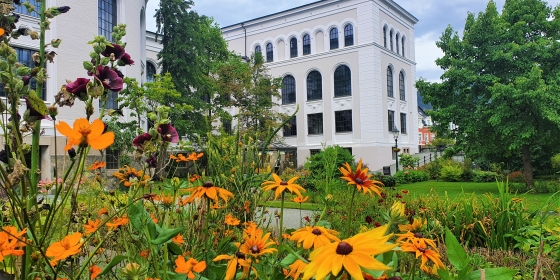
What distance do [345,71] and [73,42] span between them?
19.3 m

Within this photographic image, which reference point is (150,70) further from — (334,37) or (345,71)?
(345,71)

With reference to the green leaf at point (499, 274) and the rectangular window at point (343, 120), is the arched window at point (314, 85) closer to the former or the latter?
the rectangular window at point (343, 120)

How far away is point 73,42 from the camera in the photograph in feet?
53.8

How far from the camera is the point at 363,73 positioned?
2872 centimetres

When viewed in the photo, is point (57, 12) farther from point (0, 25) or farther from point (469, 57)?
point (469, 57)

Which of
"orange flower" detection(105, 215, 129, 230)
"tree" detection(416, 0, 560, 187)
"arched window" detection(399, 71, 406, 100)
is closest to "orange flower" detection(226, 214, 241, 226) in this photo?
Answer: "orange flower" detection(105, 215, 129, 230)

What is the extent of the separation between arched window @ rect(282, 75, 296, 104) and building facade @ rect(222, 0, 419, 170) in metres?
0.08

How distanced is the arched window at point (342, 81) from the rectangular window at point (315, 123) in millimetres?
2272

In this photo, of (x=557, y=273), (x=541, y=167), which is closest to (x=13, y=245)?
(x=557, y=273)

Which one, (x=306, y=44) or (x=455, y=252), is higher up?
(x=306, y=44)

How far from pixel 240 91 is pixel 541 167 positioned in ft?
57.8

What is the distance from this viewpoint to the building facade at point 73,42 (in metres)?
15.0

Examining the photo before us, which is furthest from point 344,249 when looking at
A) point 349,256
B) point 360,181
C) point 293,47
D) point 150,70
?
point 293,47

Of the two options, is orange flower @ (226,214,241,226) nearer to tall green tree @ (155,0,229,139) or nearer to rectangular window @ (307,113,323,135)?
tall green tree @ (155,0,229,139)
